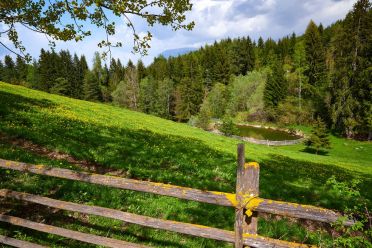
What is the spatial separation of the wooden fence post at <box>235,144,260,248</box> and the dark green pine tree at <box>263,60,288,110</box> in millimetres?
101324

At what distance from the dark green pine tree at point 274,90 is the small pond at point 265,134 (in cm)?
1156

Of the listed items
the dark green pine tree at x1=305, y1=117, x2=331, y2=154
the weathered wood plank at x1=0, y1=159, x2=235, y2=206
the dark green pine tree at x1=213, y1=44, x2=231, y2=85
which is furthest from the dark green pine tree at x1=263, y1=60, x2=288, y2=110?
the weathered wood plank at x1=0, y1=159, x2=235, y2=206

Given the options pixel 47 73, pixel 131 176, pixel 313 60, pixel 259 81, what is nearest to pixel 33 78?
pixel 47 73

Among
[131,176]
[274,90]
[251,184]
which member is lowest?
[131,176]

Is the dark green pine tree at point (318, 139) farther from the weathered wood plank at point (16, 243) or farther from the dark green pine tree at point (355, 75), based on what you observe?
the weathered wood plank at point (16, 243)

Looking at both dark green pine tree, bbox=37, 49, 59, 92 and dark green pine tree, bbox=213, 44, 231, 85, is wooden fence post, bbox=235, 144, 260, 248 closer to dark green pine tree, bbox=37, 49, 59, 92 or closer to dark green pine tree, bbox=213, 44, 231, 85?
dark green pine tree, bbox=213, 44, 231, 85

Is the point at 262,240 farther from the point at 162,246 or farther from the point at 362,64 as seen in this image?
the point at 362,64

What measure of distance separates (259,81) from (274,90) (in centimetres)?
1101

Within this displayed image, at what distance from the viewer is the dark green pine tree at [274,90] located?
10444cm

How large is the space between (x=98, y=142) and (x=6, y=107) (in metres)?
7.63

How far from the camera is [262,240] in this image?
528cm

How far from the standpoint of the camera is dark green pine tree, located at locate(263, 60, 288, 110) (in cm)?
10444

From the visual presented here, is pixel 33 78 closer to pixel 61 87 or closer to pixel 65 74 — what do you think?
pixel 65 74

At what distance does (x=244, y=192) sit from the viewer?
527 centimetres
